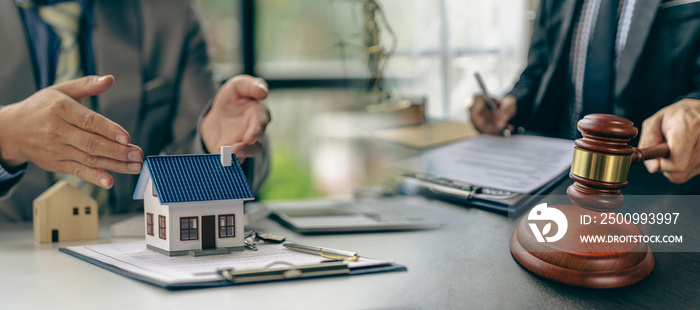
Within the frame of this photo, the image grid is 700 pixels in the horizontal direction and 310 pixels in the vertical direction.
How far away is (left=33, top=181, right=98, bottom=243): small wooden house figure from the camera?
22.2 inches

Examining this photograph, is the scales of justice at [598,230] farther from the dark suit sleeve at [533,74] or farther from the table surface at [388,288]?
the dark suit sleeve at [533,74]

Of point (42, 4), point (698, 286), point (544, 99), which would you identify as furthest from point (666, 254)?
point (42, 4)

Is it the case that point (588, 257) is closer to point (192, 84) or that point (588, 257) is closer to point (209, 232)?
point (209, 232)

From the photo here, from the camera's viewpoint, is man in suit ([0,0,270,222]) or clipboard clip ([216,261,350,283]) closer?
clipboard clip ([216,261,350,283])

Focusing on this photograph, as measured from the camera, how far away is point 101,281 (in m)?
0.43

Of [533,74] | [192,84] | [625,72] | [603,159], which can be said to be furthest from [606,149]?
[192,84]

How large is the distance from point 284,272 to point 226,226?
92mm

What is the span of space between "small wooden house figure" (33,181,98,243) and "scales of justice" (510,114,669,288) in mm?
488

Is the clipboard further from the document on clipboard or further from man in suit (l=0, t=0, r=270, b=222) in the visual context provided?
the document on clipboard

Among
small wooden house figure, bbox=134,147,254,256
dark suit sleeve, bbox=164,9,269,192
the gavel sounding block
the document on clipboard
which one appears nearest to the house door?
small wooden house figure, bbox=134,147,254,256

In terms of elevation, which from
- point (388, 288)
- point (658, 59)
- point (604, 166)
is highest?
point (658, 59)

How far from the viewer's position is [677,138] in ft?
1.68

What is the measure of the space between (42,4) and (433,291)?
805mm

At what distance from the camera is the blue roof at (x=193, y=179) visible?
44 centimetres
